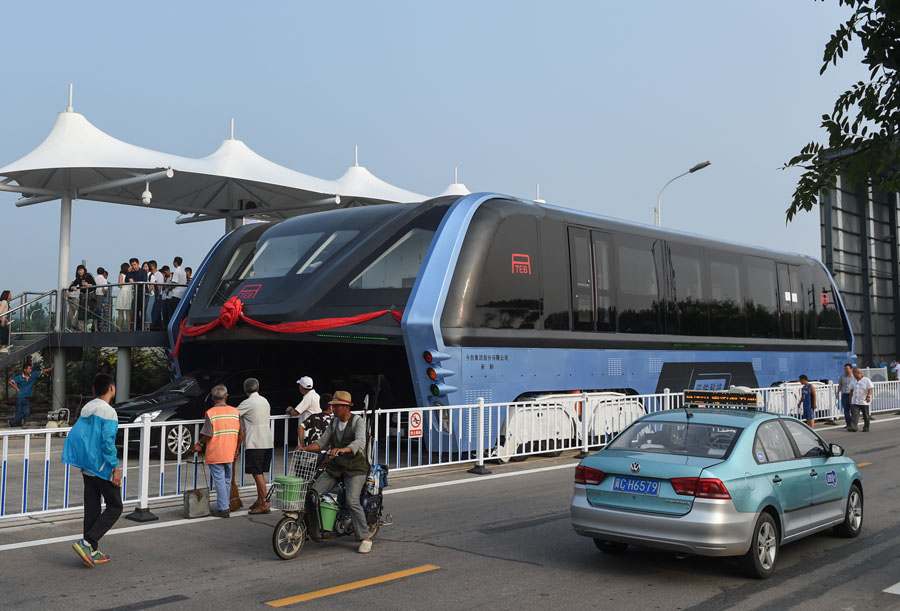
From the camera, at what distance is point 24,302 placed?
71.2 ft

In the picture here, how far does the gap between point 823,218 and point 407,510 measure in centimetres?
4492

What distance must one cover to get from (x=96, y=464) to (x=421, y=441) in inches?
276

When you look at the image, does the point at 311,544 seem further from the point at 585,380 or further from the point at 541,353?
the point at 585,380

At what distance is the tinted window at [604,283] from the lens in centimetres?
1631

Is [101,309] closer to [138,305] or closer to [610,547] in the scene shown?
[138,305]

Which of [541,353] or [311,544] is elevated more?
[541,353]

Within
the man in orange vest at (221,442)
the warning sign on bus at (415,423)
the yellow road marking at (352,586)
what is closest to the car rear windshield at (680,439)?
the yellow road marking at (352,586)

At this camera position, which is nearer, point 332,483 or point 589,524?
point 589,524

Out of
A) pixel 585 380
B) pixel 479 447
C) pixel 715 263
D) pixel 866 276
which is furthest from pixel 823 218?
pixel 479 447

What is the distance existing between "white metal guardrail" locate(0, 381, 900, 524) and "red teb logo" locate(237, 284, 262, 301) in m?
2.55

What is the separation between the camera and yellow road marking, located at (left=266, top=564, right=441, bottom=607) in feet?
21.1

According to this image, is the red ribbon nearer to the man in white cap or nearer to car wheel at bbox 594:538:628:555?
the man in white cap

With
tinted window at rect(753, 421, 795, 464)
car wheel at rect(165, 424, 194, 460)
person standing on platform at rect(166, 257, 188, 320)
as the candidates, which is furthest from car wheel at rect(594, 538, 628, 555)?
person standing on platform at rect(166, 257, 188, 320)

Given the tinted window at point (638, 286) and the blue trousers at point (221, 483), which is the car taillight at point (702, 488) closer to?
the blue trousers at point (221, 483)
